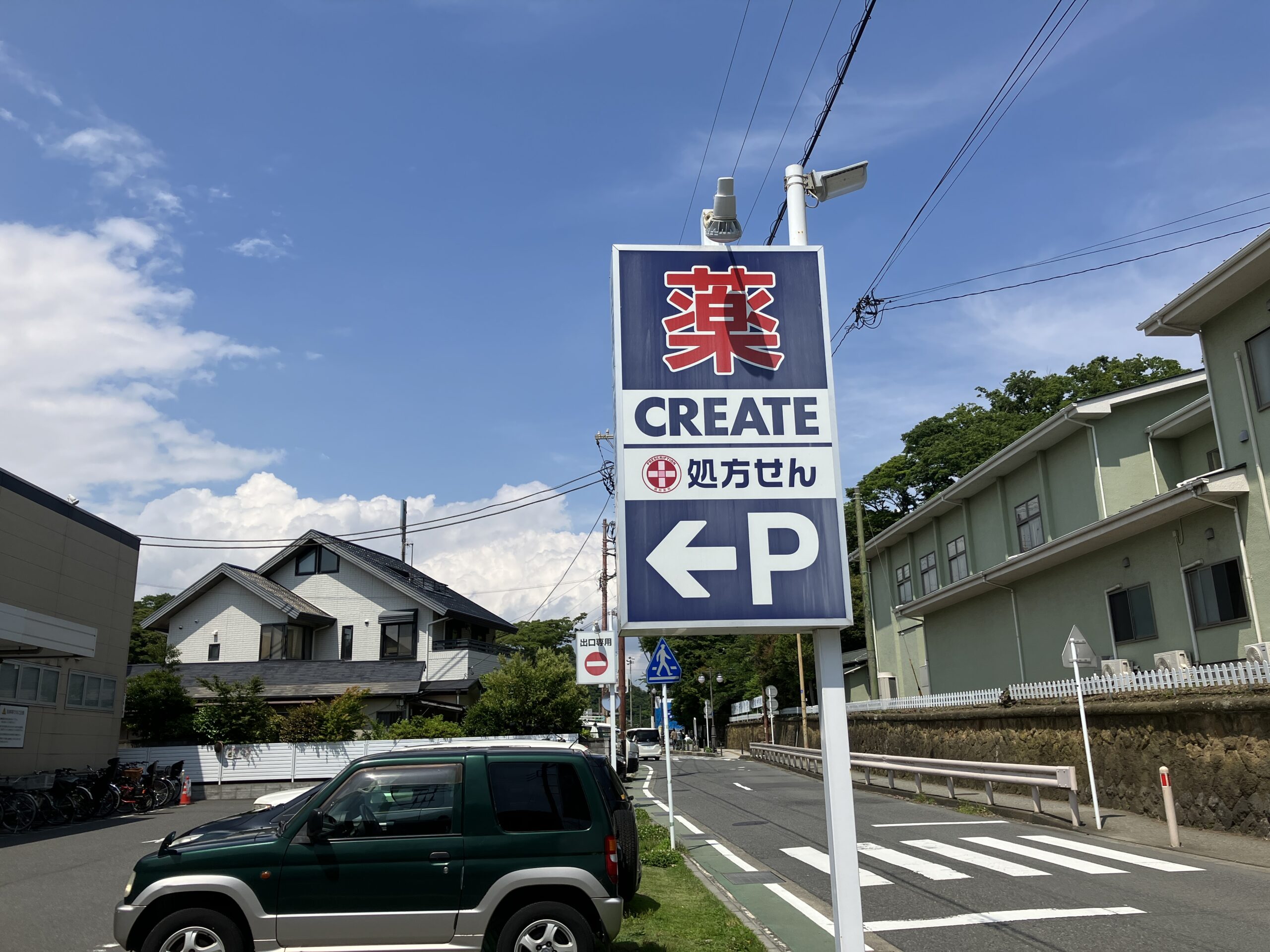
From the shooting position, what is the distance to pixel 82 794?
1995cm

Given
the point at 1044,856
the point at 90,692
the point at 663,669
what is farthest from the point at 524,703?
the point at 1044,856

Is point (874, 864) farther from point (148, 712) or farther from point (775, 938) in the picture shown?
point (148, 712)

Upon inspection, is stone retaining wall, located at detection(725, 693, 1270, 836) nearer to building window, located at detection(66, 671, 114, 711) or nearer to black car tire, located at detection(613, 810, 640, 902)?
black car tire, located at detection(613, 810, 640, 902)

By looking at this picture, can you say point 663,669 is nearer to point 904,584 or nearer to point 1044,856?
point 1044,856

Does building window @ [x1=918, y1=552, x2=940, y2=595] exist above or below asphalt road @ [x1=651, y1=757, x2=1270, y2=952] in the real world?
above

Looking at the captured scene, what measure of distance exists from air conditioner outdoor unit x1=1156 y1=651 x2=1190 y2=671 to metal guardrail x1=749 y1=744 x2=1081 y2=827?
10.3 ft

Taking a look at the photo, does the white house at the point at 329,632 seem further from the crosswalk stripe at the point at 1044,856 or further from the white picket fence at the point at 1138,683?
the crosswalk stripe at the point at 1044,856

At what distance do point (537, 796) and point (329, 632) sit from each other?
35490mm

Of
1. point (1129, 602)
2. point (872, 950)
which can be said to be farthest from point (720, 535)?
point (1129, 602)

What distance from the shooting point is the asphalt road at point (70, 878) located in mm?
8586

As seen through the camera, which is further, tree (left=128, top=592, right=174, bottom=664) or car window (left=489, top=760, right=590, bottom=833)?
tree (left=128, top=592, right=174, bottom=664)

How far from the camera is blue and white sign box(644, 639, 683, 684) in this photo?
14.9 meters

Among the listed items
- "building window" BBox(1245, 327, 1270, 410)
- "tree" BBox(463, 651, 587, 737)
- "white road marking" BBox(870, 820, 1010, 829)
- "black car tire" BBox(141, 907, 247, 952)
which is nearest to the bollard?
"white road marking" BBox(870, 820, 1010, 829)

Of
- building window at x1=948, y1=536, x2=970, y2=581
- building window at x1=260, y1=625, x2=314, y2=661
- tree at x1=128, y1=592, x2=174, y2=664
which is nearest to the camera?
building window at x1=948, y1=536, x2=970, y2=581
